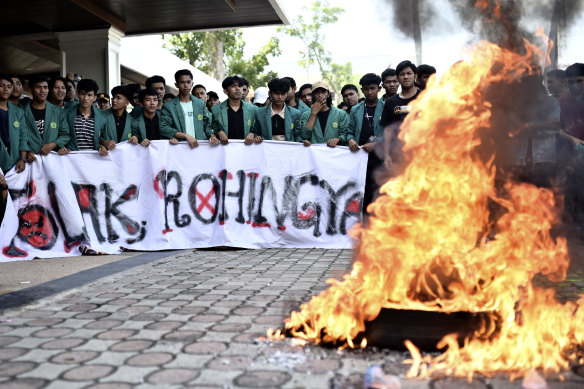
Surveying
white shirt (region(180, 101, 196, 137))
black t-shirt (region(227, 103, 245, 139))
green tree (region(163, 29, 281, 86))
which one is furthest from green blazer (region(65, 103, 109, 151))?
green tree (region(163, 29, 281, 86))

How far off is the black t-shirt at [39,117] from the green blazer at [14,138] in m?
0.19

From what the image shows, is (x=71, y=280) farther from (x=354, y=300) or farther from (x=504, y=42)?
(x=504, y=42)

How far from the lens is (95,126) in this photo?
26.1ft

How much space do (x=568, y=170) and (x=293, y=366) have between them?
21.1 ft

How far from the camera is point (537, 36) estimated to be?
13.6 feet

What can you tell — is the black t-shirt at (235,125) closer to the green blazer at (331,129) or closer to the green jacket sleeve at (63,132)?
the green blazer at (331,129)

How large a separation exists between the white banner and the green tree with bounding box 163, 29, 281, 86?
2271cm

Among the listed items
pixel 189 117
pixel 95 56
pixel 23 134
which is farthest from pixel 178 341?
pixel 95 56

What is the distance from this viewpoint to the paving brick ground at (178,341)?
282 cm

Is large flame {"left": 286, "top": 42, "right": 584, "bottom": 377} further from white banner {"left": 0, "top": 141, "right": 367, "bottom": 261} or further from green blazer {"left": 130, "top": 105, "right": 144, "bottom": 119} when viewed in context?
green blazer {"left": 130, "top": 105, "right": 144, "bottom": 119}

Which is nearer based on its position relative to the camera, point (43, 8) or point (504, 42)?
point (504, 42)

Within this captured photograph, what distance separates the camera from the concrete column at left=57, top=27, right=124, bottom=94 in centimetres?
1390

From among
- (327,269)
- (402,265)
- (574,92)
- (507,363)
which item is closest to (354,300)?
(402,265)

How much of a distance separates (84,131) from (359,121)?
3.83m
